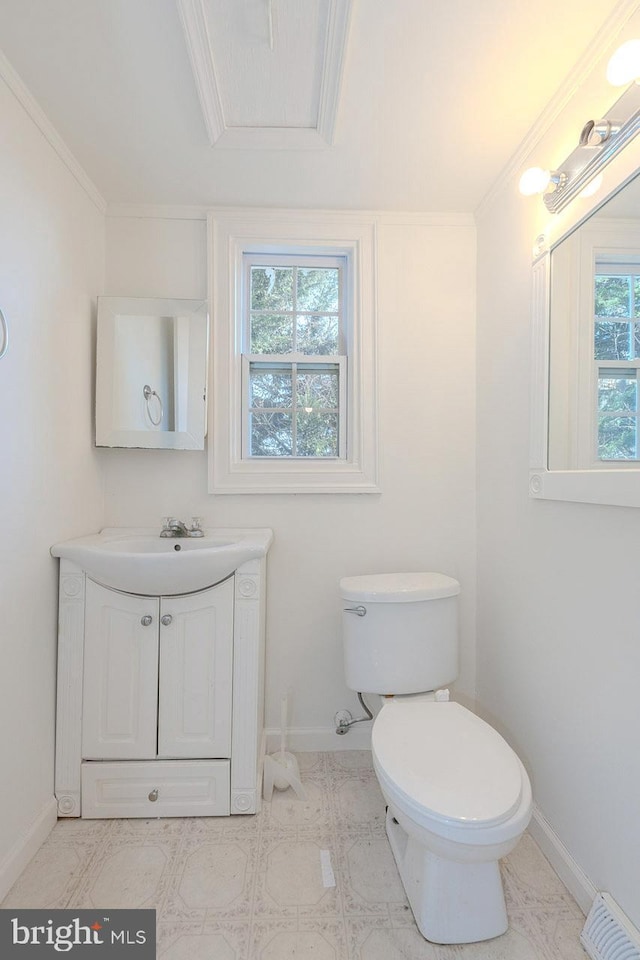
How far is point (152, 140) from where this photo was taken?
1.57 m

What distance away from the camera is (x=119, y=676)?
1.60m

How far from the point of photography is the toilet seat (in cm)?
102

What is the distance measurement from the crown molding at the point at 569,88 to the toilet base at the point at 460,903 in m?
1.91

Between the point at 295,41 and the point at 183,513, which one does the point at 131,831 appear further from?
the point at 295,41

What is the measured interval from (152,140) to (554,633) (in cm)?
198

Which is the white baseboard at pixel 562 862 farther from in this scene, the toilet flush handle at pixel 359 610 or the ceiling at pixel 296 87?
the ceiling at pixel 296 87

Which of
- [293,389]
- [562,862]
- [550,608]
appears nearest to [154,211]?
[293,389]

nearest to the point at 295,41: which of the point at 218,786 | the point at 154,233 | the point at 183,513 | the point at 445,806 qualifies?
the point at 154,233

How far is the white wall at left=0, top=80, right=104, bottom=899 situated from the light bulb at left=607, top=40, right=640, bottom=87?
148 cm

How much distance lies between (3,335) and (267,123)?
101 centimetres

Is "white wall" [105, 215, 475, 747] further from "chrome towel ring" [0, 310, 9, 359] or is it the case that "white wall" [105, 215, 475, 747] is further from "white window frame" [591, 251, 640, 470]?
"white window frame" [591, 251, 640, 470]

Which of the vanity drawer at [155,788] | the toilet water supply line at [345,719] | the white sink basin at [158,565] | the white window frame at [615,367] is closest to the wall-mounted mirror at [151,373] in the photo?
the white sink basin at [158,565]

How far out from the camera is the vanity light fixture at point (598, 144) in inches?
38.2

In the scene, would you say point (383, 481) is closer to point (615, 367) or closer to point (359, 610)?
point (359, 610)
